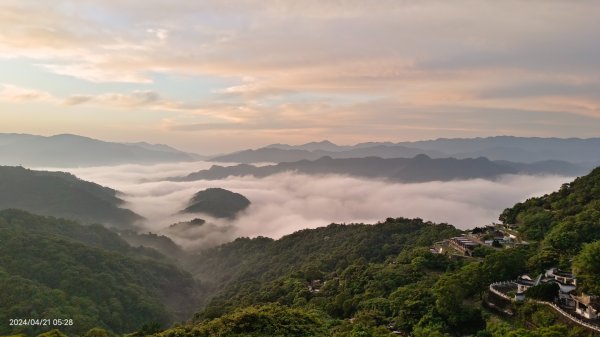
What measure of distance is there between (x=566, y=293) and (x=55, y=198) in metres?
184

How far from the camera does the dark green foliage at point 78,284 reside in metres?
61.0

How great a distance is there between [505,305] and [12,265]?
7639cm

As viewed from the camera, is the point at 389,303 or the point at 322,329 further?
the point at 389,303

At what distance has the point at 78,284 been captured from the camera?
73938 millimetres

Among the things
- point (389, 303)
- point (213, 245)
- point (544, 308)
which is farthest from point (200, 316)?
point (213, 245)

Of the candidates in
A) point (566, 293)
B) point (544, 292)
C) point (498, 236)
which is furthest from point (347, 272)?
point (566, 293)

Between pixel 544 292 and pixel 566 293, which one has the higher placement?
pixel 544 292

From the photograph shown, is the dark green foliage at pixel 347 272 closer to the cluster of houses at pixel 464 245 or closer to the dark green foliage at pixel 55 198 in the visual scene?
the cluster of houses at pixel 464 245

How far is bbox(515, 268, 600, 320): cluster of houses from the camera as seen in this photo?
25.9 m

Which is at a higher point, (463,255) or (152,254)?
(463,255)

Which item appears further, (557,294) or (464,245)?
(464,245)

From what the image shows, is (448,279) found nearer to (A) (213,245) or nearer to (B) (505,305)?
(B) (505,305)

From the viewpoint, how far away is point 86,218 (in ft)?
568

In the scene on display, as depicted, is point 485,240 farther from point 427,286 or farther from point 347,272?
point 427,286
